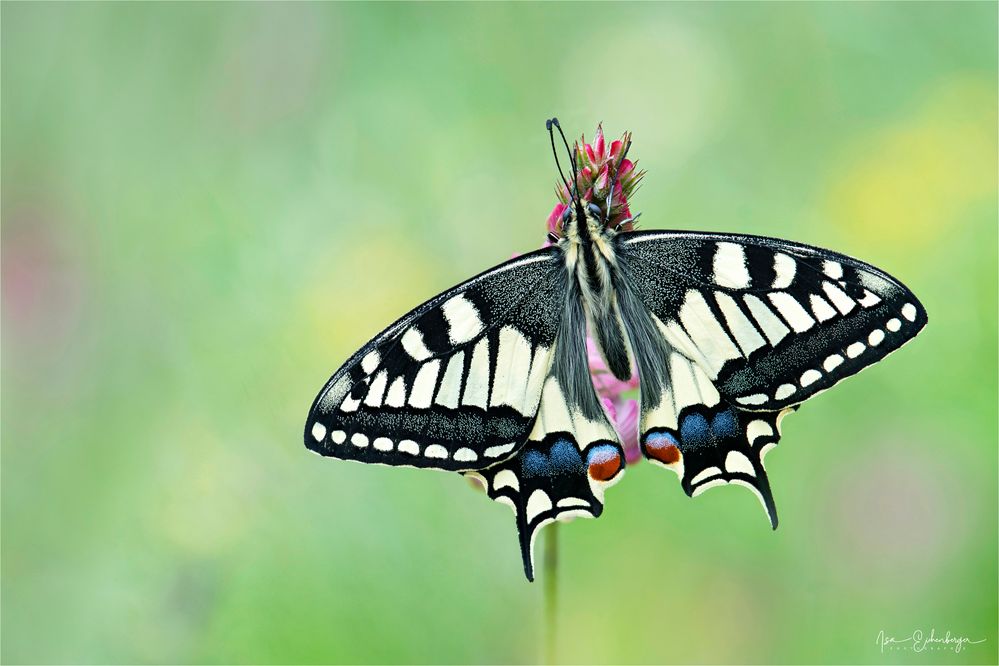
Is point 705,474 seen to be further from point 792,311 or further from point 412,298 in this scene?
point 412,298

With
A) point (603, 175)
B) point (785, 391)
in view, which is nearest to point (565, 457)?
point (785, 391)

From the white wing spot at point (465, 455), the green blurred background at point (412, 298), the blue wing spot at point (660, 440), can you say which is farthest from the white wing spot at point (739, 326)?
the green blurred background at point (412, 298)

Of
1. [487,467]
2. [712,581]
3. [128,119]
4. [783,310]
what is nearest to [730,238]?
[783,310]

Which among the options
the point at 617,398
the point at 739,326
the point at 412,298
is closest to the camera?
the point at 739,326

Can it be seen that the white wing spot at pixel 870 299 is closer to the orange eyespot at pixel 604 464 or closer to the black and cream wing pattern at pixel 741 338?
the black and cream wing pattern at pixel 741 338

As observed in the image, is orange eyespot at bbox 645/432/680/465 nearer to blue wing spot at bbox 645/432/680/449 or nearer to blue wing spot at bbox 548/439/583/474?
blue wing spot at bbox 645/432/680/449

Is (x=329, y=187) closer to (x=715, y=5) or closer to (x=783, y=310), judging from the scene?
(x=715, y=5)
